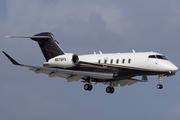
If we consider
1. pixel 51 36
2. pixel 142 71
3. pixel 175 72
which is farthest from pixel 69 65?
pixel 175 72

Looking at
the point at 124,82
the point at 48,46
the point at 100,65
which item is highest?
the point at 48,46

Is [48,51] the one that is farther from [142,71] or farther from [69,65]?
[142,71]

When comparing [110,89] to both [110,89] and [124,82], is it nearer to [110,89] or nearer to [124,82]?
[110,89]

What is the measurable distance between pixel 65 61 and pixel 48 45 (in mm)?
3542

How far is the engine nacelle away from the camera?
3806 cm

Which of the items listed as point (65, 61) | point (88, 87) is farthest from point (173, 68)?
point (65, 61)

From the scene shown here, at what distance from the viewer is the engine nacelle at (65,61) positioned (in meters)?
38.1

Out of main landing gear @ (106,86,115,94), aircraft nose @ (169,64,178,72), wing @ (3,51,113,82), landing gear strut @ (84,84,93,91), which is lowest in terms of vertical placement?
main landing gear @ (106,86,115,94)

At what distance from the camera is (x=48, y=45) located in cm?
4069

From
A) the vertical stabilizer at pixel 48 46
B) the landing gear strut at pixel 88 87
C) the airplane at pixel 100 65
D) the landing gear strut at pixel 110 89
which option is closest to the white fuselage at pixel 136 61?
the airplane at pixel 100 65

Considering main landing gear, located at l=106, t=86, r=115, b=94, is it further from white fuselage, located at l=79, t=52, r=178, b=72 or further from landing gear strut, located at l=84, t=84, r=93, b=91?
white fuselage, located at l=79, t=52, r=178, b=72

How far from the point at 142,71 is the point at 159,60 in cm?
178

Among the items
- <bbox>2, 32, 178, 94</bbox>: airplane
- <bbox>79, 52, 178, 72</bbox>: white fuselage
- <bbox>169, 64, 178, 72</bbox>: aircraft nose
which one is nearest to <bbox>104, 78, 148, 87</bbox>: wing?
<bbox>2, 32, 178, 94</bbox>: airplane

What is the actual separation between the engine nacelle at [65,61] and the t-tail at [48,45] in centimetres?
108
